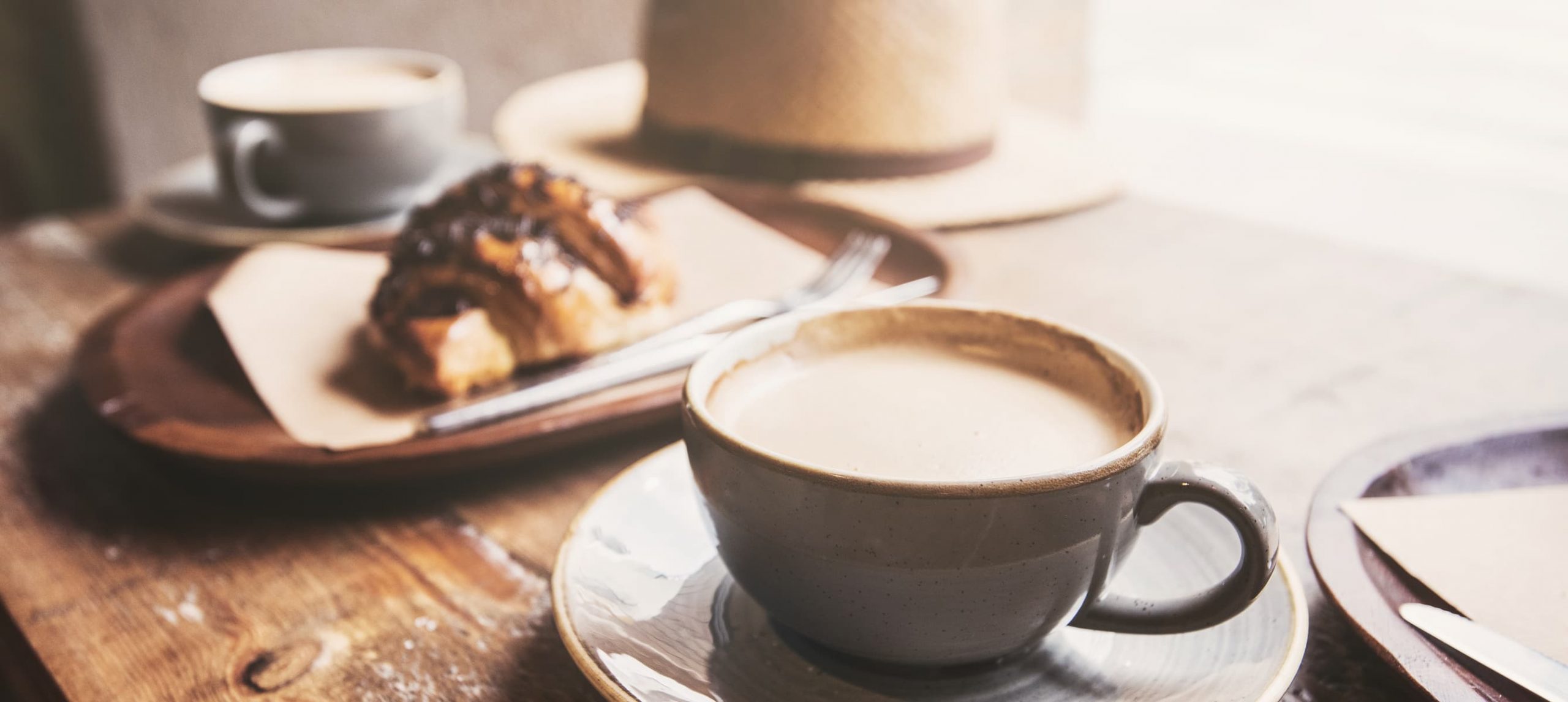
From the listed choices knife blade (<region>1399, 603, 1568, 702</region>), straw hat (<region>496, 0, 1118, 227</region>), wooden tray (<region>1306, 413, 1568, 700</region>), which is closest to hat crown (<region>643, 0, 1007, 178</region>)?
straw hat (<region>496, 0, 1118, 227</region>)

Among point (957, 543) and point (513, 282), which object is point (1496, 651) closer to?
point (957, 543)

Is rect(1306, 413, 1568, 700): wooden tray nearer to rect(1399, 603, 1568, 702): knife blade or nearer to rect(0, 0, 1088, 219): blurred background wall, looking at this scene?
rect(1399, 603, 1568, 702): knife blade

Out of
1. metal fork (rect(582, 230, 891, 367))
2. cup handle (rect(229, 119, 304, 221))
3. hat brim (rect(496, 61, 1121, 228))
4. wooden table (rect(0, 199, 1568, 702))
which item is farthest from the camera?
hat brim (rect(496, 61, 1121, 228))

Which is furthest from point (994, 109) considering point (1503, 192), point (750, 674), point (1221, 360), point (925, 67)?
point (1503, 192)

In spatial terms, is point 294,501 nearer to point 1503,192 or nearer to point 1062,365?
point 1062,365

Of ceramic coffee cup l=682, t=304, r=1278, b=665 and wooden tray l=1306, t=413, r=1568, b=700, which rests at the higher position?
ceramic coffee cup l=682, t=304, r=1278, b=665

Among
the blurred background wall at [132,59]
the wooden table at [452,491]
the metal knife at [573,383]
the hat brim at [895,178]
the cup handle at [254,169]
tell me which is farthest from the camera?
the blurred background wall at [132,59]

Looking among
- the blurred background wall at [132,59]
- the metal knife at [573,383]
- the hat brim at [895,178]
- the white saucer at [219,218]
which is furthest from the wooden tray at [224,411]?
the blurred background wall at [132,59]

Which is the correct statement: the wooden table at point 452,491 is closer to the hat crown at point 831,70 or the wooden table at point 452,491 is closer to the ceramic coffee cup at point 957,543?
the ceramic coffee cup at point 957,543
